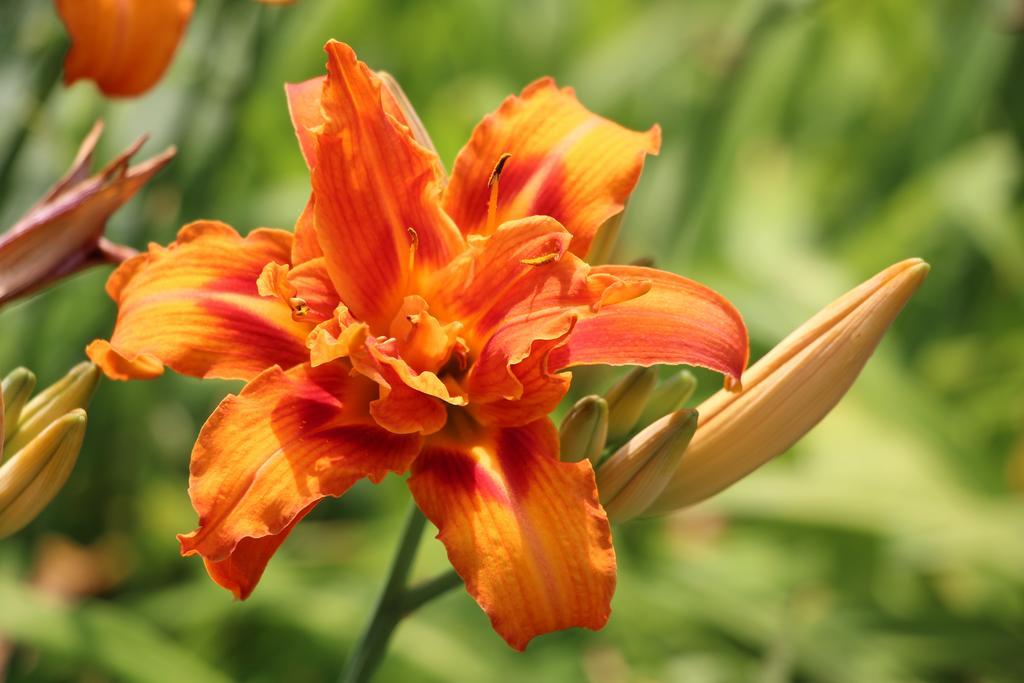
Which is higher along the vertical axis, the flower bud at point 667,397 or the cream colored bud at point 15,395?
the cream colored bud at point 15,395

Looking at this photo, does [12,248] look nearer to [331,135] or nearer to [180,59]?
[331,135]

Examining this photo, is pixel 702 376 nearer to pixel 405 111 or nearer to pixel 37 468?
pixel 405 111

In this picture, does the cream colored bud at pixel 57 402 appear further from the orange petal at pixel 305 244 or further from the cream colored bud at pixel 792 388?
the cream colored bud at pixel 792 388

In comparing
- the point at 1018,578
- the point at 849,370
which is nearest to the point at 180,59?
the point at 849,370

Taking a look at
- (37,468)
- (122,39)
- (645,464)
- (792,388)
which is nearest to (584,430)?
(645,464)

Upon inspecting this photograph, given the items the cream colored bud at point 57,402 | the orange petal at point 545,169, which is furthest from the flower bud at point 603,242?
the cream colored bud at point 57,402

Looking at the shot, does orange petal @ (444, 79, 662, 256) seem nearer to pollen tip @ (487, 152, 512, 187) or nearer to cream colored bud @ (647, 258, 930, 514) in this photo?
pollen tip @ (487, 152, 512, 187)
